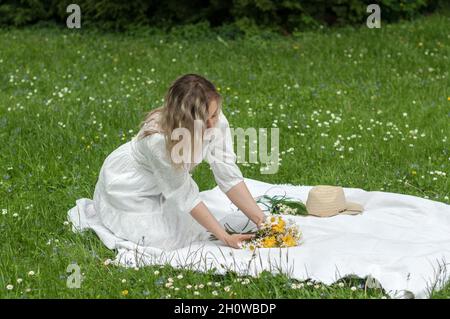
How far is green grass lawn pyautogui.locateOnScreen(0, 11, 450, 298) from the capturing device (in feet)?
13.6

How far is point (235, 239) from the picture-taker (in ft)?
14.7

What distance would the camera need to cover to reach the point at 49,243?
4633mm

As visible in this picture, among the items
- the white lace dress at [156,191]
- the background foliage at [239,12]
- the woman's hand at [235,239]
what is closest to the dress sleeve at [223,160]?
the white lace dress at [156,191]

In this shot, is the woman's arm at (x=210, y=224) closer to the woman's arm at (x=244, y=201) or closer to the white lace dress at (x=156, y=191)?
the white lace dress at (x=156, y=191)

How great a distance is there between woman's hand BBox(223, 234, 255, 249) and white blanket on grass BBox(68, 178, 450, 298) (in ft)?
0.12

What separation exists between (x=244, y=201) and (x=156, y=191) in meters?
0.54

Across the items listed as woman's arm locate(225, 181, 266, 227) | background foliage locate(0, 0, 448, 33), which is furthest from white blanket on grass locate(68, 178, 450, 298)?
background foliage locate(0, 0, 448, 33)

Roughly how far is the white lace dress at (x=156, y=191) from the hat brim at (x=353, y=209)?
0.89 metres

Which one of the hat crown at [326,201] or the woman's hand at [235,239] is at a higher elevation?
the hat crown at [326,201]

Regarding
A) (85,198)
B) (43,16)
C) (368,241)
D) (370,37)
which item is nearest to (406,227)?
(368,241)

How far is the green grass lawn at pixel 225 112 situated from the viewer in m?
4.16

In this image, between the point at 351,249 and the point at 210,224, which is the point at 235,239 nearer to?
the point at 210,224

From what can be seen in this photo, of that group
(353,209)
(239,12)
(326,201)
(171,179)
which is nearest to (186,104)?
(171,179)
